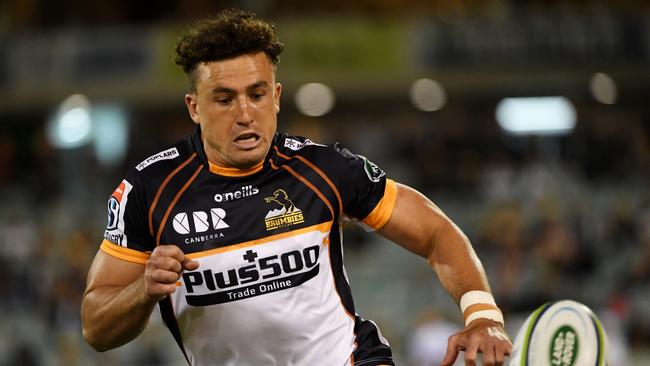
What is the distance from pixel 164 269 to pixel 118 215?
54 centimetres

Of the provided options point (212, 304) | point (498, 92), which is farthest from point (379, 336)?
point (498, 92)

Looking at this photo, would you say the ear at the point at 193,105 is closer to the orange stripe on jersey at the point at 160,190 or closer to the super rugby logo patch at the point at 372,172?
the orange stripe on jersey at the point at 160,190

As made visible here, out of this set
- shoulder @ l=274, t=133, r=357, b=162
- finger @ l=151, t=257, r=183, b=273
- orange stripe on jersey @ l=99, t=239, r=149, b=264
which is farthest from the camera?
shoulder @ l=274, t=133, r=357, b=162

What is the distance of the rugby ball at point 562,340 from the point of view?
3.33 meters

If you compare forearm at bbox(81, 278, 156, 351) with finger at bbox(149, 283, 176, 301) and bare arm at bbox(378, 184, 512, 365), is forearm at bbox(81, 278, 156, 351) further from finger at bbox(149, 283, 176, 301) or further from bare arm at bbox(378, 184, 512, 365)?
bare arm at bbox(378, 184, 512, 365)

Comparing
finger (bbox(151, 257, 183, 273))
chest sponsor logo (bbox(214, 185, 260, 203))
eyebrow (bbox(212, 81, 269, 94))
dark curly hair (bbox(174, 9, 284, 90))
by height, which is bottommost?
finger (bbox(151, 257, 183, 273))

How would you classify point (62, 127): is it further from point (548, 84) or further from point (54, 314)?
point (548, 84)

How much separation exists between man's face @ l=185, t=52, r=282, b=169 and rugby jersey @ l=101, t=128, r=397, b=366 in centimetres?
→ 11

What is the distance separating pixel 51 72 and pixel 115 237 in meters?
12.9

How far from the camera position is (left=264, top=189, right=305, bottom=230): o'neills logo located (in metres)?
3.61

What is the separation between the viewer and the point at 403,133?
1363 centimetres

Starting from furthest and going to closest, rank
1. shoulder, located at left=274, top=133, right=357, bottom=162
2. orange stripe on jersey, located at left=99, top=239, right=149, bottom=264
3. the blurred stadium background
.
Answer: the blurred stadium background → shoulder, located at left=274, top=133, right=357, bottom=162 → orange stripe on jersey, located at left=99, top=239, right=149, bottom=264

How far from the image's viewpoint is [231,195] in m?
3.64

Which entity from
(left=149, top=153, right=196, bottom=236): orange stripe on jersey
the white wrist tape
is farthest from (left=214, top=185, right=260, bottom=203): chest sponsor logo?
the white wrist tape
